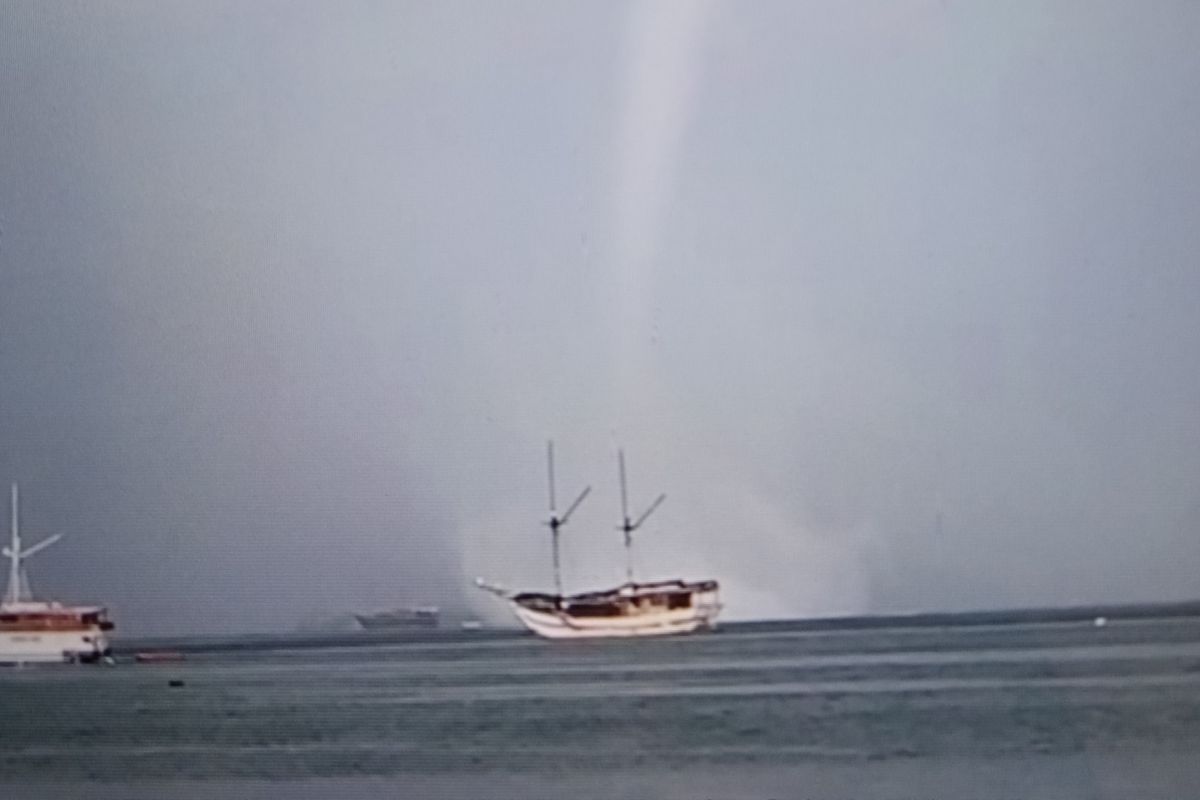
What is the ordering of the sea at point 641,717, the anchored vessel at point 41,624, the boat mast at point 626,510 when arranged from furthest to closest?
1. the anchored vessel at point 41,624
2. the boat mast at point 626,510
3. the sea at point 641,717

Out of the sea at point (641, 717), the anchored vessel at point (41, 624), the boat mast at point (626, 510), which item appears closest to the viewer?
the sea at point (641, 717)

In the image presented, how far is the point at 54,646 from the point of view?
303 cm

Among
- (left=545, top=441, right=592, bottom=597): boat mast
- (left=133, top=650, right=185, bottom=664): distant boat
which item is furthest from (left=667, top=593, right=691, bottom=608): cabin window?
(left=133, top=650, right=185, bottom=664): distant boat

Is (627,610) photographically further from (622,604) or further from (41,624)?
(41,624)

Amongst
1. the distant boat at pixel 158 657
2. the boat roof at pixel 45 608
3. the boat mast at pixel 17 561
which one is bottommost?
the distant boat at pixel 158 657

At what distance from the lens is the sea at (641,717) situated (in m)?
2.75

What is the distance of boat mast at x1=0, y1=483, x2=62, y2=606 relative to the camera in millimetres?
2949

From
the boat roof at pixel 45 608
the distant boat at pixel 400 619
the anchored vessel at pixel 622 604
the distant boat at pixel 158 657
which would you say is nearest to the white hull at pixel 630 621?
the anchored vessel at pixel 622 604

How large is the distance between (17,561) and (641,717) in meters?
0.90

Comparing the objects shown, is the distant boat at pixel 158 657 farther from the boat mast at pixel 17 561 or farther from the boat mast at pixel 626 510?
the boat mast at pixel 626 510

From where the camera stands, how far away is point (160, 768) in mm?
2918

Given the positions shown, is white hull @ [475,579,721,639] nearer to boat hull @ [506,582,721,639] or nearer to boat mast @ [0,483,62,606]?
boat hull @ [506,582,721,639]

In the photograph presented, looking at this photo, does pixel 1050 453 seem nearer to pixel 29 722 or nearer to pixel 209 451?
pixel 209 451

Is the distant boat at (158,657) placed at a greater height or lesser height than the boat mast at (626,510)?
lesser
